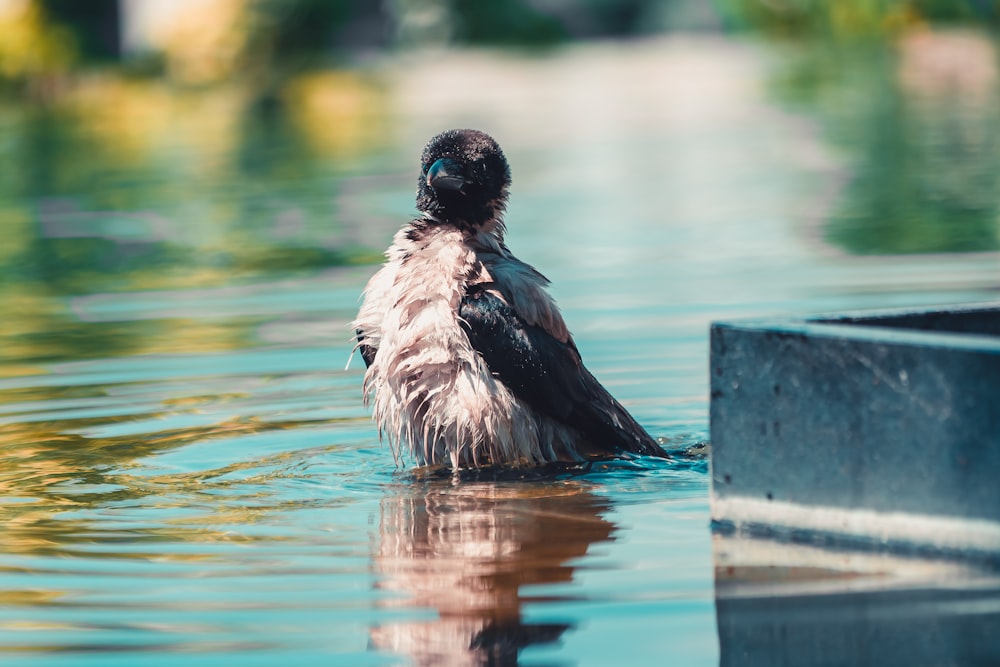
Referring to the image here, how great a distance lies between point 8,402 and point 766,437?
463 centimetres

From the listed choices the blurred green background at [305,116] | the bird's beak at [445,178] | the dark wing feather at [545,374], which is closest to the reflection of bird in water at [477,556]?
the dark wing feather at [545,374]

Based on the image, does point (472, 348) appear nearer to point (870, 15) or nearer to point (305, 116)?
point (305, 116)

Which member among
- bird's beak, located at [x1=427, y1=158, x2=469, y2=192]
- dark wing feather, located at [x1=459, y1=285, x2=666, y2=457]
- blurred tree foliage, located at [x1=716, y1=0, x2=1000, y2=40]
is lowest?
dark wing feather, located at [x1=459, y1=285, x2=666, y2=457]

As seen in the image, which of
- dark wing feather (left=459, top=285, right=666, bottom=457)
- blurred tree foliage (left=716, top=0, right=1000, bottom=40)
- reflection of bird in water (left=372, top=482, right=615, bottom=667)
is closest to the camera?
reflection of bird in water (left=372, top=482, right=615, bottom=667)

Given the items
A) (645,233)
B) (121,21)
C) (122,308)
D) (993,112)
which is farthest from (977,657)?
(121,21)

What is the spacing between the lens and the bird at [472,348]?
6883mm

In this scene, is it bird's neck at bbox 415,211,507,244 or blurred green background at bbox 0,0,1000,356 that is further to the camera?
blurred green background at bbox 0,0,1000,356

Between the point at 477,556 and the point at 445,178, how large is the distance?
177cm

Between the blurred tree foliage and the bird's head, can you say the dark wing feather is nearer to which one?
the bird's head

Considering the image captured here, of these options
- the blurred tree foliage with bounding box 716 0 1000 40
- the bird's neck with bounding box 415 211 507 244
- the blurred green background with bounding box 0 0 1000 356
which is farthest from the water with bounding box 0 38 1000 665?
the blurred tree foliage with bounding box 716 0 1000 40

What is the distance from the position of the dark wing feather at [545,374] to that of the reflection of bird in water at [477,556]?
0.37 metres

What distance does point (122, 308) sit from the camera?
1226 centimetres

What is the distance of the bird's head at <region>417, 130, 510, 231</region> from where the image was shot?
7020 millimetres

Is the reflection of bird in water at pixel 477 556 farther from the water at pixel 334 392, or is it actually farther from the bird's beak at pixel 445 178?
the bird's beak at pixel 445 178
